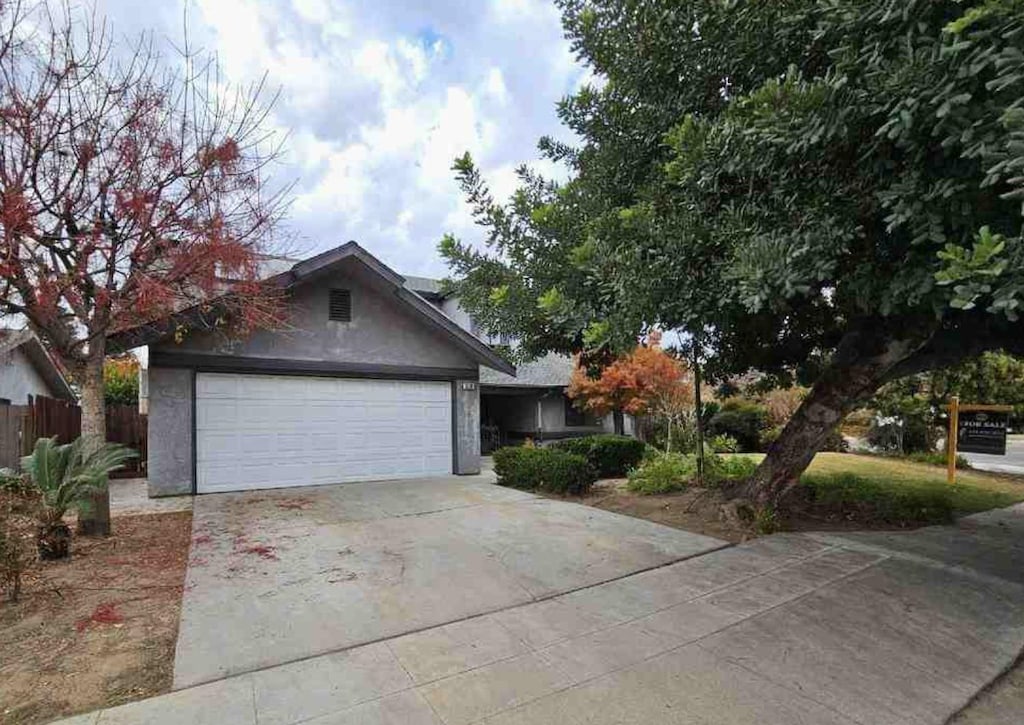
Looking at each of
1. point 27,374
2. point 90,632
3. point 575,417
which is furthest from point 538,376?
point 27,374

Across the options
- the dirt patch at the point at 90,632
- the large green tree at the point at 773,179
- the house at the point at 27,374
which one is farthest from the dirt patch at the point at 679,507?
the house at the point at 27,374

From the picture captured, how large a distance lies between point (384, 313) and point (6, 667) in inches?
349

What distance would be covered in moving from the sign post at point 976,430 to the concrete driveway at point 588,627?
253 inches

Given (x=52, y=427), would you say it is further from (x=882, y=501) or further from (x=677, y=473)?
(x=882, y=501)

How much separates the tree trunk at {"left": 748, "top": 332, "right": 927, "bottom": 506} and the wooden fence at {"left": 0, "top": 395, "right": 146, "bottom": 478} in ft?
38.8

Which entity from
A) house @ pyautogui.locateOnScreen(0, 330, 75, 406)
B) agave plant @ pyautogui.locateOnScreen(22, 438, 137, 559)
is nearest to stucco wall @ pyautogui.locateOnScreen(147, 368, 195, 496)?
agave plant @ pyautogui.locateOnScreen(22, 438, 137, 559)

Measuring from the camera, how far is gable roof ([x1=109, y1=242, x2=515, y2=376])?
8.43 m

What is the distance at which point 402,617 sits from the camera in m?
4.56

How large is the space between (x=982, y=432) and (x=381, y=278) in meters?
14.1

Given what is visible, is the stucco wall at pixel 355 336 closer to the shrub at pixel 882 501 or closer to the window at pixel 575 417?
the shrub at pixel 882 501

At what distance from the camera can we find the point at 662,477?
397 inches

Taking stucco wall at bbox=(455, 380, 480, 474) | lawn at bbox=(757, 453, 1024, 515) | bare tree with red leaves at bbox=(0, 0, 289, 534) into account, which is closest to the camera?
bare tree with red leaves at bbox=(0, 0, 289, 534)

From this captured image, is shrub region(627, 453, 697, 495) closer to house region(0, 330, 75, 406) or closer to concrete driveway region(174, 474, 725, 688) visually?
concrete driveway region(174, 474, 725, 688)

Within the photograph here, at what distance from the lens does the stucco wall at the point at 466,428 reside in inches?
495
